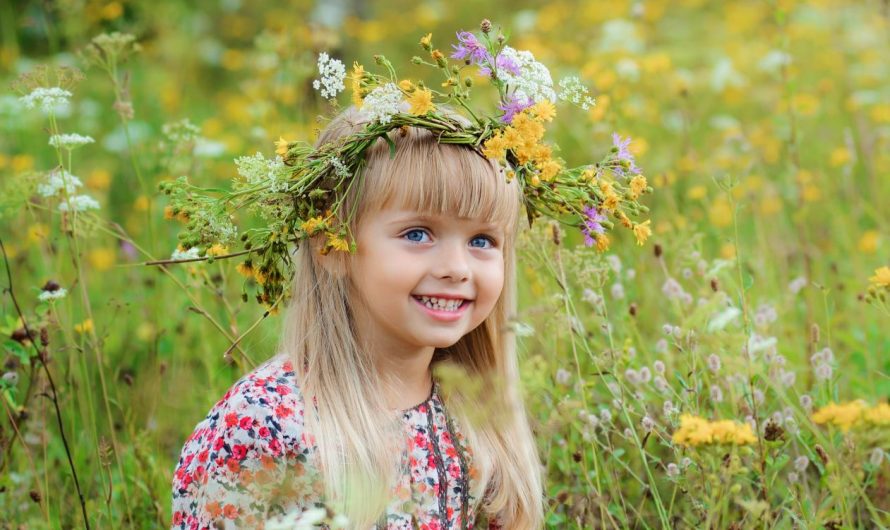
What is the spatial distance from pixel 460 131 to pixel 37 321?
0.98 meters

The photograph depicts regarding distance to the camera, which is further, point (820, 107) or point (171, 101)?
point (171, 101)

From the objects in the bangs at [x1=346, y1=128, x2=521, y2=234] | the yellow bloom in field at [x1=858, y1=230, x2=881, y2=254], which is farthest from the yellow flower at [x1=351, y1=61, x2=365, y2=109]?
the yellow bloom in field at [x1=858, y1=230, x2=881, y2=254]

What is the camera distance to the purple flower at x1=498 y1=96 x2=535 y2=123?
1764 mm

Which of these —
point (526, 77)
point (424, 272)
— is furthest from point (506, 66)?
point (424, 272)

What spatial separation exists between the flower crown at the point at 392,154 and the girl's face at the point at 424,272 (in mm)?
64

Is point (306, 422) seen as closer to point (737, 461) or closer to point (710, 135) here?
point (737, 461)

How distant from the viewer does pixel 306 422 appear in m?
1.81

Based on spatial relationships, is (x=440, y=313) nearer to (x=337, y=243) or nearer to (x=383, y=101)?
(x=337, y=243)

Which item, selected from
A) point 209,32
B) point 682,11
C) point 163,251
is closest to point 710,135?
point 163,251

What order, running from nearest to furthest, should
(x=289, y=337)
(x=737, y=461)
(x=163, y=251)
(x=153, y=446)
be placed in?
(x=737, y=461) → (x=289, y=337) → (x=153, y=446) → (x=163, y=251)

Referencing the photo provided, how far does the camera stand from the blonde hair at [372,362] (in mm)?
1806

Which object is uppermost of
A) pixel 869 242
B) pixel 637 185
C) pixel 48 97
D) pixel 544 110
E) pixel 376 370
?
pixel 869 242

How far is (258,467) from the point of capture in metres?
1.75

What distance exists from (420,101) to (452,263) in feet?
0.92
